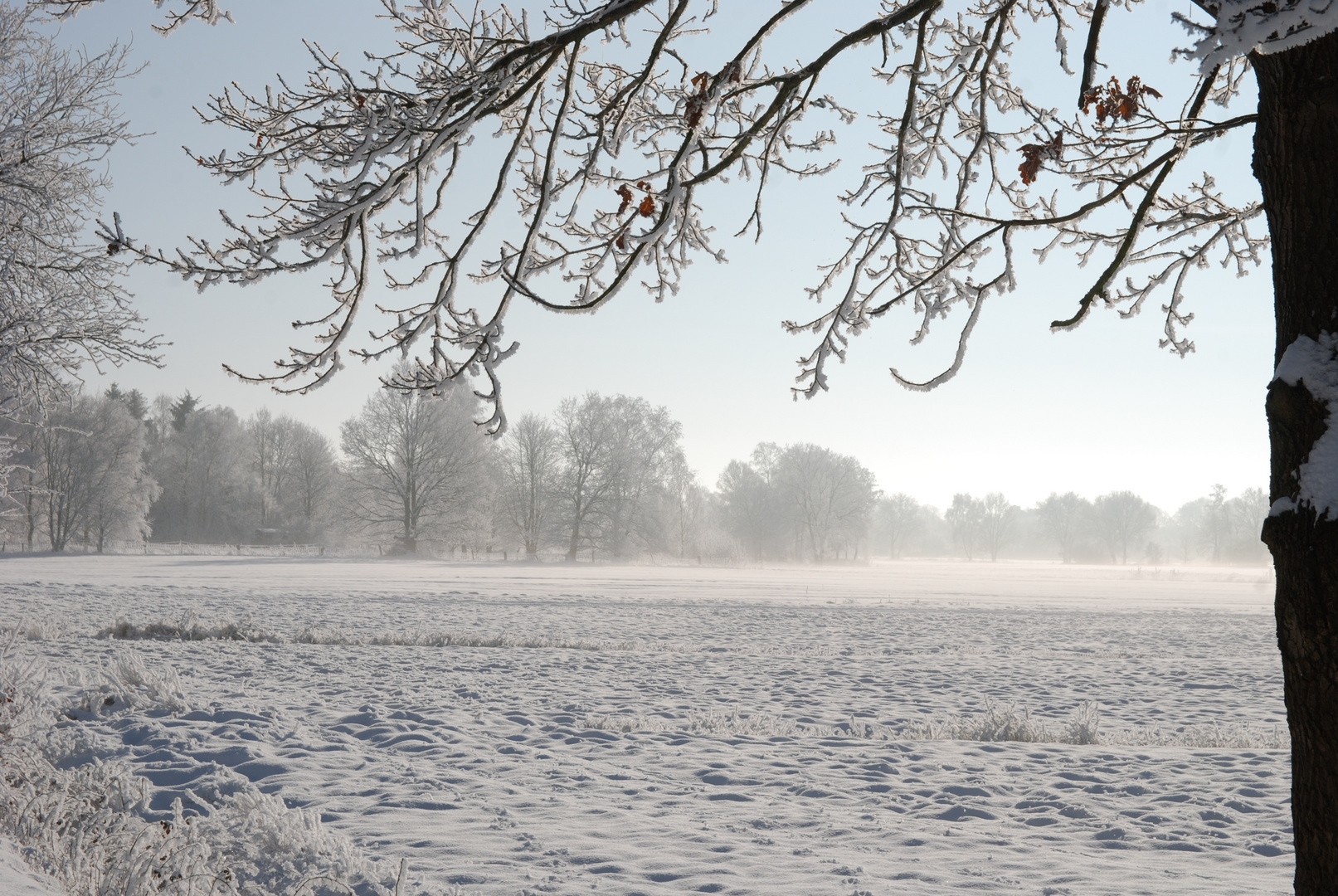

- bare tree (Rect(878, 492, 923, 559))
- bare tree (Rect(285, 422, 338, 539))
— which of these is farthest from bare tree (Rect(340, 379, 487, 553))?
bare tree (Rect(878, 492, 923, 559))

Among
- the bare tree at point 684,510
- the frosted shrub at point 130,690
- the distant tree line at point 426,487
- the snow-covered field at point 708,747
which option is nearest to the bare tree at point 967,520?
the distant tree line at point 426,487

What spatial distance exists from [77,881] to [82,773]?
255cm

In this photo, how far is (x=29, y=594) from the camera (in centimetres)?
1947

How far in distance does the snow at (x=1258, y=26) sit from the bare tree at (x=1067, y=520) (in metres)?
116

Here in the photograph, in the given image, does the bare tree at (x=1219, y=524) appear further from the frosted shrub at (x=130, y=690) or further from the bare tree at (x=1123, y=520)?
the frosted shrub at (x=130, y=690)

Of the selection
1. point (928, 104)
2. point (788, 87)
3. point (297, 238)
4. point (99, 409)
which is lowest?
point (297, 238)

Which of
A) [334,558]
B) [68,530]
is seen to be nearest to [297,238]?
[334,558]

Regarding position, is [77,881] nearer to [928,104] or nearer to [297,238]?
[297,238]

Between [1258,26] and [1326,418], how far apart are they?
1137mm

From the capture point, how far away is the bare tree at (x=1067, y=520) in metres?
107

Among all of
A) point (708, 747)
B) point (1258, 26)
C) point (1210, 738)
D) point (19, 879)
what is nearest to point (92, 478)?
point (708, 747)

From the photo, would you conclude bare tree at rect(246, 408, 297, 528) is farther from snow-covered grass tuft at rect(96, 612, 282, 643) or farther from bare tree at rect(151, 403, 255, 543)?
snow-covered grass tuft at rect(96, 612, 282, 643)

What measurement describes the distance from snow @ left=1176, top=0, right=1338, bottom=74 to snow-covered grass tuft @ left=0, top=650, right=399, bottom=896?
399cm

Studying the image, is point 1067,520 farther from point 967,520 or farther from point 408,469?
point 408,469
